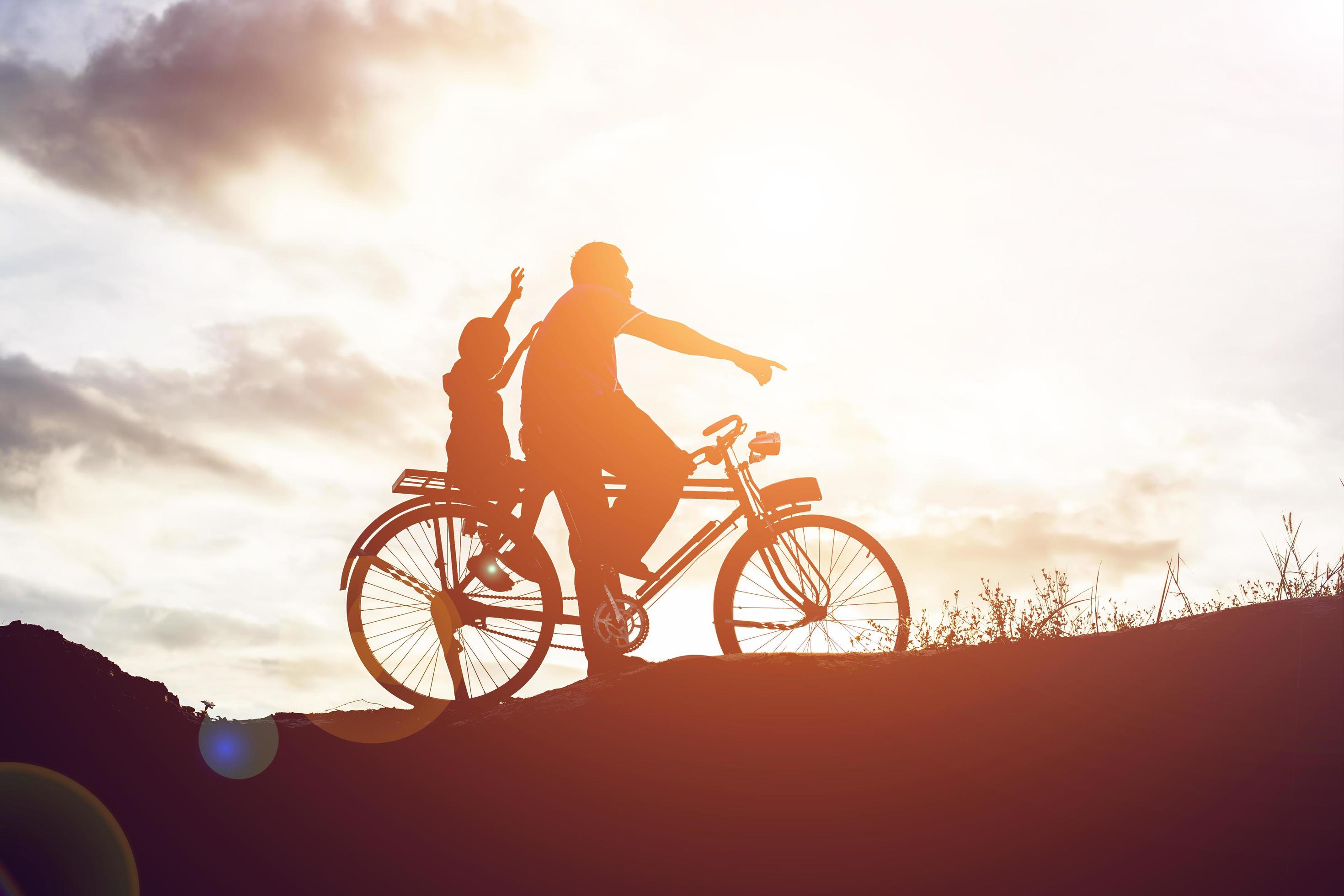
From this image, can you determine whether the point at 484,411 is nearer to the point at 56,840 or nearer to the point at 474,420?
the point at 474,420

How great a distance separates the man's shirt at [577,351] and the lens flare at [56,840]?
312cm

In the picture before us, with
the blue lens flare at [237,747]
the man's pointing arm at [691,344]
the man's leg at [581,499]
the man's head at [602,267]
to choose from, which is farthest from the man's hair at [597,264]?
the blue lens flare at [237,747]

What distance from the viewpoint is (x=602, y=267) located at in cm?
648

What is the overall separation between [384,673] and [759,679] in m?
2.85

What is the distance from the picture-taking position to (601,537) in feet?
20.4

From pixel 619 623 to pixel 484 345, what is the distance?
199cm

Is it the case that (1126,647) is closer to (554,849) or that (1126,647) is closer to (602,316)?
(554,849)

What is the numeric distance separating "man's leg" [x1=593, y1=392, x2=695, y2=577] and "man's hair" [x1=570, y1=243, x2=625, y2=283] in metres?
0.83

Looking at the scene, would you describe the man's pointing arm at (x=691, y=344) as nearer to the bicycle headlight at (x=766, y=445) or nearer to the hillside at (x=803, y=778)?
the bicycle headlight at (x=766, y=445)

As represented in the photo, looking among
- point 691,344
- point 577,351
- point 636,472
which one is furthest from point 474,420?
point 691,344

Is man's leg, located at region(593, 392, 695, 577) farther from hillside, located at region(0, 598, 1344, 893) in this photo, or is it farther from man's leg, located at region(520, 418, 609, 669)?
hillside, located at region(0, 598, 1344, 893)

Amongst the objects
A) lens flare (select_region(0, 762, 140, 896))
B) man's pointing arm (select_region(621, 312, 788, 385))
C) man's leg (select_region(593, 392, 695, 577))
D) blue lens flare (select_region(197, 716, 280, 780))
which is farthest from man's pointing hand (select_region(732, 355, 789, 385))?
lens flare (select_region(0, 762, 140, 896))

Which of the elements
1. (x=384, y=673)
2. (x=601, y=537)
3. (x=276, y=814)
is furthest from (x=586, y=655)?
(x=276, y=814)

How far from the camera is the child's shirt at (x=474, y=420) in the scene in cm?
639
